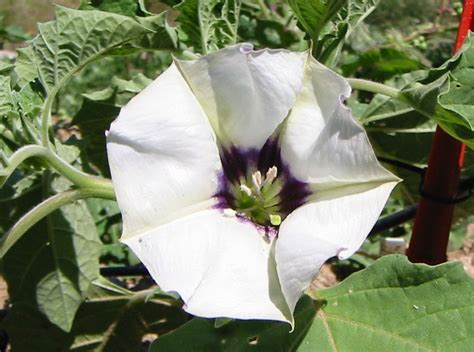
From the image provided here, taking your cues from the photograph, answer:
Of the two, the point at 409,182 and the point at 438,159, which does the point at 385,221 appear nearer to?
the point at 409,182

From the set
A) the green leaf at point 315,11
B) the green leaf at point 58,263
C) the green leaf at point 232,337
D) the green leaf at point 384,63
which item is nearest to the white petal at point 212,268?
the green leaf at point 232,337

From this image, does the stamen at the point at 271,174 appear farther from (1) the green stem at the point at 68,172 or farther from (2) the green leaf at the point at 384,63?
(2) the green leaf at the point at 384,63

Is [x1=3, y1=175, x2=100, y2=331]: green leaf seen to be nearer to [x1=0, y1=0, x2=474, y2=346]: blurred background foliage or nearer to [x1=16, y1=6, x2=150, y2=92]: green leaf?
[x1=0, y1=0, x2=474, y2=346]: blurred background foliage

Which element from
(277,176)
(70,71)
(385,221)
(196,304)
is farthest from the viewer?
(385,221)

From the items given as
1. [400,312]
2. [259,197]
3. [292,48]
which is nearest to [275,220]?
[259,197]

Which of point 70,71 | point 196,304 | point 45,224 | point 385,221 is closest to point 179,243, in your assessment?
point 196,304

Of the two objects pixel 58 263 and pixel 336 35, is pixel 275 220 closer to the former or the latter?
pixel 336 35

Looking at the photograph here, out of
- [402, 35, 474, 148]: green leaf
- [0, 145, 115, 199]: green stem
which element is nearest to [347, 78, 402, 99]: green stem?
[402, 35, 474, 148]: green leaf
